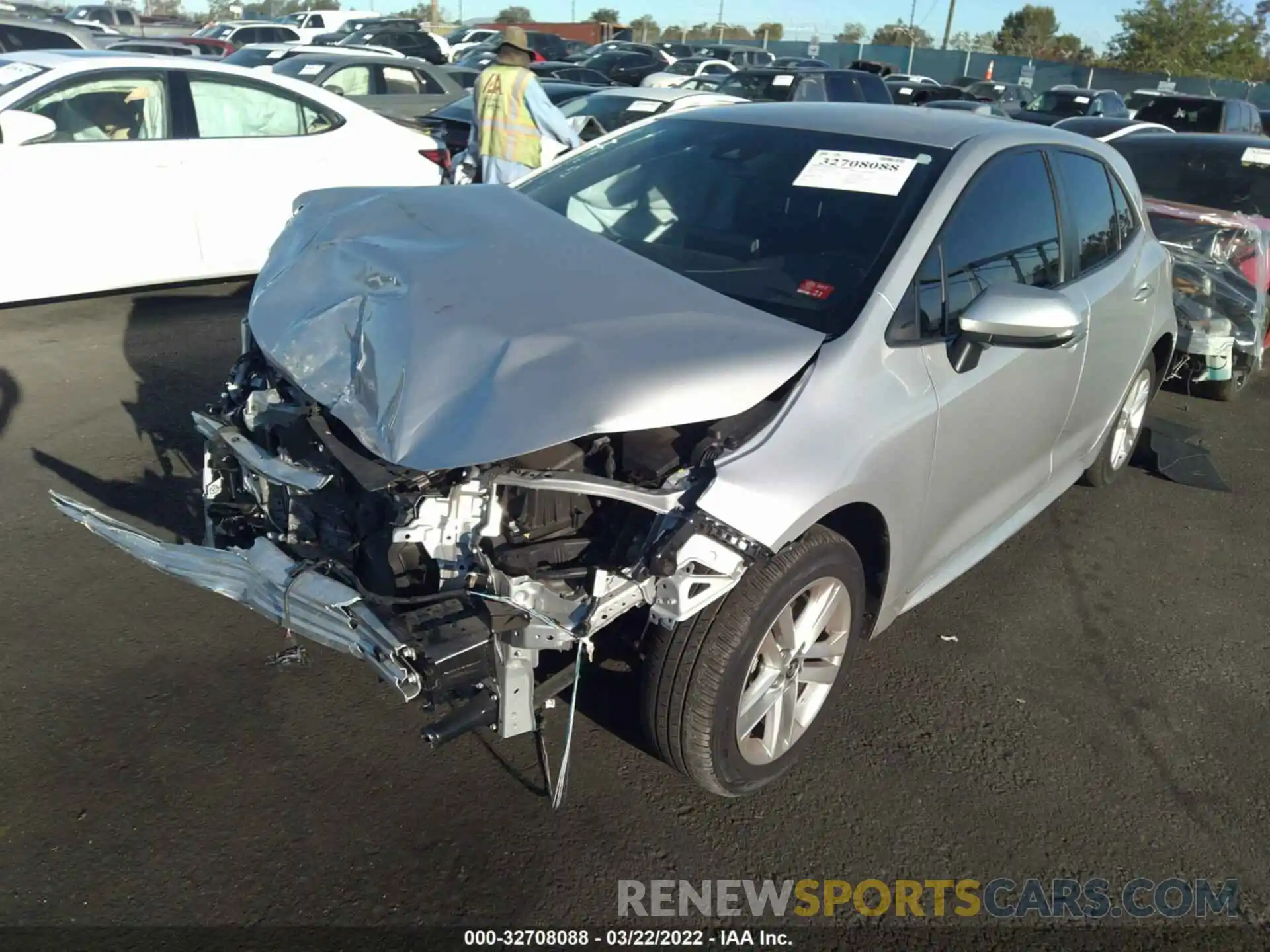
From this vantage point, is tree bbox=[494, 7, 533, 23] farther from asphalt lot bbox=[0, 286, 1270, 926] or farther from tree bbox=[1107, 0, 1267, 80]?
asphalt lot bbox=[0, 286, 1270, 926]

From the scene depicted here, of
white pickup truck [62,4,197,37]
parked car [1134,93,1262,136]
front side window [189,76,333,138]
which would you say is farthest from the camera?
white pickup truck [62,4,197,37]

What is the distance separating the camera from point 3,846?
2.55 meters

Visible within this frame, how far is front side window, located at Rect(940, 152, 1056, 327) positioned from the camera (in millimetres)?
3232

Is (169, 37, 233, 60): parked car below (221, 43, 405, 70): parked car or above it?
below

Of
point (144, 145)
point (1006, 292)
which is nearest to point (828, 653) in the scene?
point (1006, 292)

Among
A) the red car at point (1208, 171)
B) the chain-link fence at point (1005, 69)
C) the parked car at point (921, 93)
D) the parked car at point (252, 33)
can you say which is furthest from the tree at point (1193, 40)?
the red car at point (1208, 171)

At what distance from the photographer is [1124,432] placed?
5121 millimetres

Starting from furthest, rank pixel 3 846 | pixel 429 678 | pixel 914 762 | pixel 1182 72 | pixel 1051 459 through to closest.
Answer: pixel 1182 72 < pixel 1051 459 < pixel 914 762 < pixel 3 846 < pixel 429 678

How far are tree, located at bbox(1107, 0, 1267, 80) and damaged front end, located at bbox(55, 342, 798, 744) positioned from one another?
1950 inches

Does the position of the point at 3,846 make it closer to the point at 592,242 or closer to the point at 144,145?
the point at 592,242

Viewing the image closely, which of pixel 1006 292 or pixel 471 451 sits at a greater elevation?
pixel 1006 292

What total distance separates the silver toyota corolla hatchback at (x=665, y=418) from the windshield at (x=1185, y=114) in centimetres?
1304

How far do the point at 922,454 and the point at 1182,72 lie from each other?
49280 millimetres

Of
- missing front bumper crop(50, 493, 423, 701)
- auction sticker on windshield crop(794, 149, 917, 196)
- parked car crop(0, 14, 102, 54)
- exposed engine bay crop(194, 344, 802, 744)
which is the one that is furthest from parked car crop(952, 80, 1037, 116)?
missing front bumper crop(50, 493, 423, 701)
